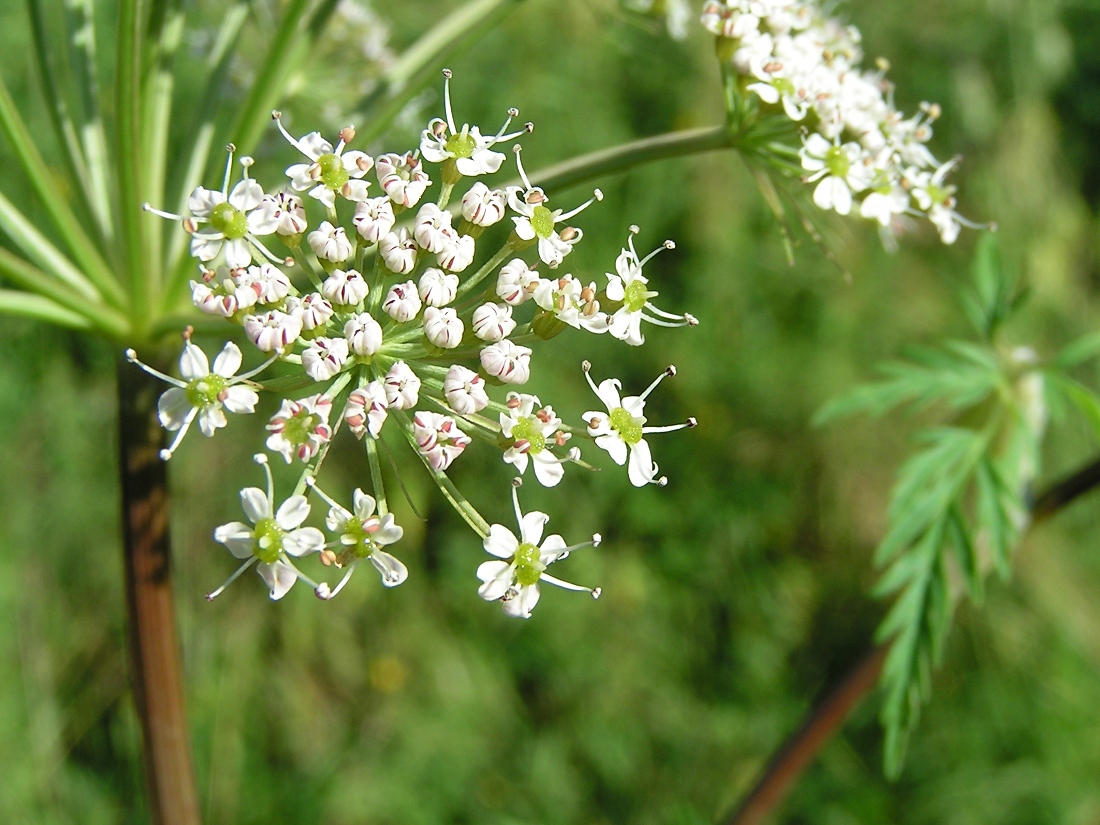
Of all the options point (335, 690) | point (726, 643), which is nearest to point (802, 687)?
point (726, 643)

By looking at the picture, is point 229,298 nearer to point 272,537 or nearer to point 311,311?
point 311,311

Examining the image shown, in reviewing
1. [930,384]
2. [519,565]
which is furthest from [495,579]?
[930,384]

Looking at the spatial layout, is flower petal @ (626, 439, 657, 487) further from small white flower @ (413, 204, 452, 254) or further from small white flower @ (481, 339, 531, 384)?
small white flower @ (413, 204, 452, 254)

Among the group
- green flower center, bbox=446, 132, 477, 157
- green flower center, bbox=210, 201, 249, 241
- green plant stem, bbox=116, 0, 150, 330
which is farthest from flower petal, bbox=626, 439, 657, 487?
green plant stem, bbox=116, 0, 150, 330

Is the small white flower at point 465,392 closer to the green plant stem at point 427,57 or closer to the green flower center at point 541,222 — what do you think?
the green flower center at point 541,222

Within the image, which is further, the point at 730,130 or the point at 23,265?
the point at 730,130

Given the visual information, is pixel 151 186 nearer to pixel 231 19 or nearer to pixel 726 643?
pixel 231 19
